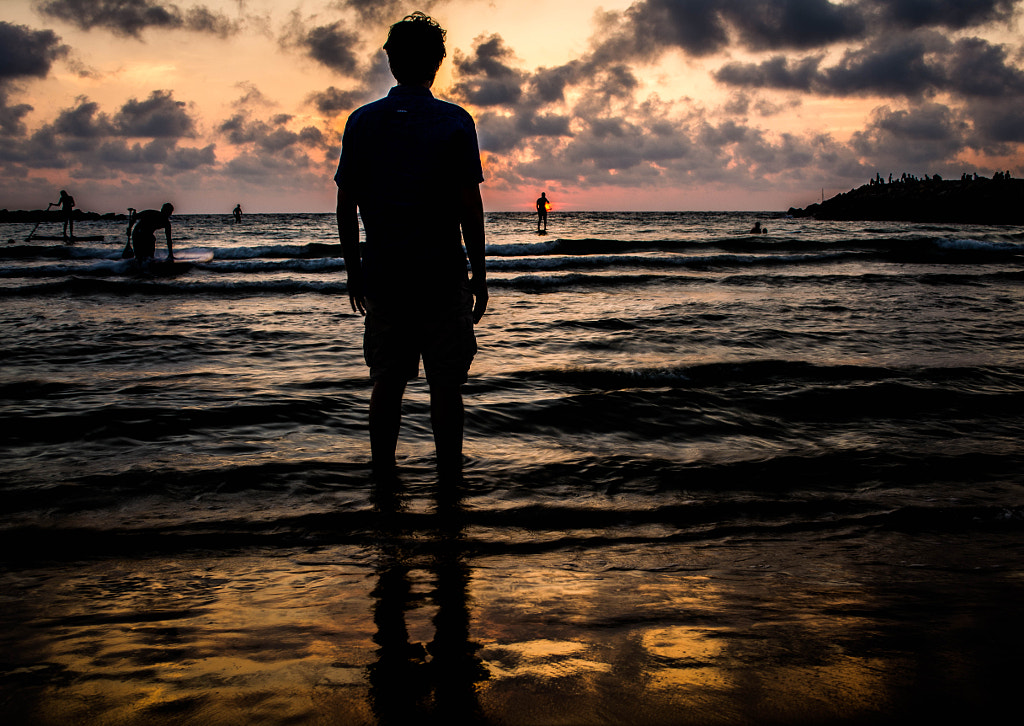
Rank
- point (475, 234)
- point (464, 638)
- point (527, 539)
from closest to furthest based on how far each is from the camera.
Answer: point (464, 638), point (527, 539), point (475, 234)

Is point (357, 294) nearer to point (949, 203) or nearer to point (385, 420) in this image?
point (385, 420)

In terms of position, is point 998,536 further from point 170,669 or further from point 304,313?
point 304,313

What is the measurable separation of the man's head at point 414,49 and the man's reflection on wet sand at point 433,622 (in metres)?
2.00

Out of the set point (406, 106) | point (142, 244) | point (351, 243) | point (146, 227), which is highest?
point (146, 227)

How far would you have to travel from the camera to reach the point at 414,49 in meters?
2.75

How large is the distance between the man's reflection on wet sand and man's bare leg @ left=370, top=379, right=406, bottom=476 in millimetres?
269

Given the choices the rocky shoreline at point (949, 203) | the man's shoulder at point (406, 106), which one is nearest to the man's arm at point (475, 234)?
the man's shoulder at point (406, 106)

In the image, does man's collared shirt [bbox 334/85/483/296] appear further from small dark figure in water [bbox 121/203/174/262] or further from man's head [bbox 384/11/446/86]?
small dark figure in water [bbox 121/203/174/262]

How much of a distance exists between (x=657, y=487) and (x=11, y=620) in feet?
8.56

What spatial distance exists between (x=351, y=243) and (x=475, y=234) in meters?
0.61

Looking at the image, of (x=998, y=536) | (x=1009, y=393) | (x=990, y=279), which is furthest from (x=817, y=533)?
(x=990, y=279)

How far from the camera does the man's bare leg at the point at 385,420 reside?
2.94 metres

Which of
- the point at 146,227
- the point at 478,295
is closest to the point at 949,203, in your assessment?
the point at 146,227

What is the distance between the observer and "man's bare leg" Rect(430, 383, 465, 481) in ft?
9.71
